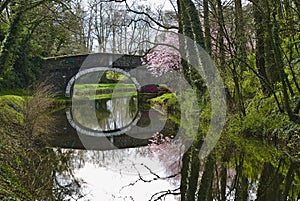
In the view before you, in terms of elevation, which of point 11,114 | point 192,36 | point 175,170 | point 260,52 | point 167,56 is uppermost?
point 167,56

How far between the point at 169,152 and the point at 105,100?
19.7 meters

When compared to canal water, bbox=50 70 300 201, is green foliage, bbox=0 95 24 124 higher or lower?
higher

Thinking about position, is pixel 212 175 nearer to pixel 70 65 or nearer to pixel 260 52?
pixel 260 52

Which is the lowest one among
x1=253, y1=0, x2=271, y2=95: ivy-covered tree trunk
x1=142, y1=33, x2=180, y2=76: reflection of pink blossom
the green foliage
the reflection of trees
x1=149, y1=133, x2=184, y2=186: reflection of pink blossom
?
x1=149, y1=133, x2=184, y2=186: reflection of pink blossom

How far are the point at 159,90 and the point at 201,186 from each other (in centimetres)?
1821

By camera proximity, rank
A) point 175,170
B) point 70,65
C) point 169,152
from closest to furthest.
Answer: point 175,170 < point 169,152 < point 70,65

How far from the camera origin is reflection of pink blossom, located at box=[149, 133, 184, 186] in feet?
19.2

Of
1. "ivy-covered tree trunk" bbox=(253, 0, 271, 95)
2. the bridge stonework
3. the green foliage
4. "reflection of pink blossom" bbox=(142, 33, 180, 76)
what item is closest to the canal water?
the green foliage

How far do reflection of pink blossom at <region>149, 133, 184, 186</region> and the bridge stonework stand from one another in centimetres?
1304

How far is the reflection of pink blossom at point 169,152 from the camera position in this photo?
5.86 meters

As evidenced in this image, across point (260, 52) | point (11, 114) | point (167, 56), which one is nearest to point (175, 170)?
point (260, 52)

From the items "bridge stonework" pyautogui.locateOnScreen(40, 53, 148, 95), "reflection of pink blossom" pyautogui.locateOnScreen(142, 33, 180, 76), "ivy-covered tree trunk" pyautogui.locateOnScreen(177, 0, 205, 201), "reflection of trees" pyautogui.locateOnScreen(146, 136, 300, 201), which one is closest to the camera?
"reflection of trees" pyautogui.locateOnScreen(146, 136, 300, 201)

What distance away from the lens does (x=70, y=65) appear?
22250 millimetres

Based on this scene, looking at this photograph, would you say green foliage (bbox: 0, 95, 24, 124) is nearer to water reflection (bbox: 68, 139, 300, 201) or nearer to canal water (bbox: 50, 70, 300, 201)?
canal water (bbox: 50, 70, 300, 201)
